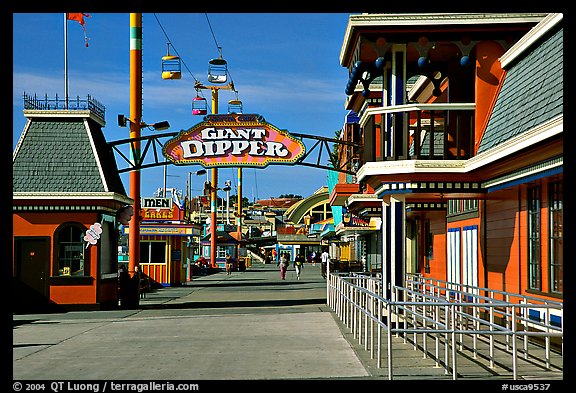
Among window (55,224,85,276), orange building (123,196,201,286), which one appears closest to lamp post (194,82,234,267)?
orange building (123,196,201,286)

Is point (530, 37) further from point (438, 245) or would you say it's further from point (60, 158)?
point (60, 158)

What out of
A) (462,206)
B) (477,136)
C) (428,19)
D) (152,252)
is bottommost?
(152,252)

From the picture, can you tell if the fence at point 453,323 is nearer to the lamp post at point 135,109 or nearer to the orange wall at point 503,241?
the orange wall at point 503,241

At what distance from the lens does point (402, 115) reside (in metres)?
16.8

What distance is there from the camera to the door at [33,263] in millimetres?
24562

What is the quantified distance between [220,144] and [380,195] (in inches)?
345

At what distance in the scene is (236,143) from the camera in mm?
25172

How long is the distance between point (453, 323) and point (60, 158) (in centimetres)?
1734

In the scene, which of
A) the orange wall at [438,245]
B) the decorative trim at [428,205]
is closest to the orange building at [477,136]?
the decorative trim at [428,205]

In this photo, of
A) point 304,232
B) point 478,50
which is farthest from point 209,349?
point 304,232

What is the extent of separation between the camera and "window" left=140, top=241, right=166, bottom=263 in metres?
42.0

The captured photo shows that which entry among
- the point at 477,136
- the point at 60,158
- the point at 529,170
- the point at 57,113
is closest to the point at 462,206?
the point at 477,136

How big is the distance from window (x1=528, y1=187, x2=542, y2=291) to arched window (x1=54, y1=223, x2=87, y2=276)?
1444 cm
